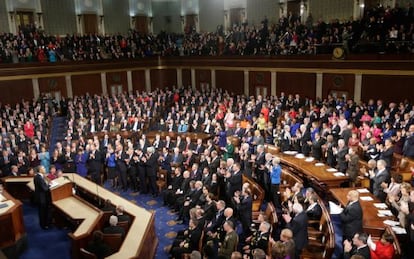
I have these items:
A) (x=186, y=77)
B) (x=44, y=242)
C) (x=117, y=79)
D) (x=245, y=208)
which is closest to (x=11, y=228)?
(x=44, y=242)

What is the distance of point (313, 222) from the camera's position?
7238 millimetres

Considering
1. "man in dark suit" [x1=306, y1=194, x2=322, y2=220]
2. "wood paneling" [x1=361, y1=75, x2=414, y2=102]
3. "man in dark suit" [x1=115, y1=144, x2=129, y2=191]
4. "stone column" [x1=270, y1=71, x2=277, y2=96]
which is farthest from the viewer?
"stone column" [x1=270, y1=71, x2=277, y2=96]

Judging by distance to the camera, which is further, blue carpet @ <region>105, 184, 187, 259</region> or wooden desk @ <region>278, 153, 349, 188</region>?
wooden desk @ <region>278, 153, 349, 188</region>

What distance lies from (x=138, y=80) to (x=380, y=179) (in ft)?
62.6

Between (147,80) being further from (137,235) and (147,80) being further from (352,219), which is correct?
(352,219)

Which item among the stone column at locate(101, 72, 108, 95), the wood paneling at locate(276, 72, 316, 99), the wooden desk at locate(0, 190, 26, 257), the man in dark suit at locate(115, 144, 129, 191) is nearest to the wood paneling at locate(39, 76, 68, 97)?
the stone column at locate(101, 72, 108, 95)

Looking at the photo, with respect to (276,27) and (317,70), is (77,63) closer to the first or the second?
(276,27)

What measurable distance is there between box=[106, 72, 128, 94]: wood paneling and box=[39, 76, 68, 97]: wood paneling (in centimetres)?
277

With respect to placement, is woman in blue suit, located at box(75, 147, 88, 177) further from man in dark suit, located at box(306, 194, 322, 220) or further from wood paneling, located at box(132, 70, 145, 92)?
wood paneling, located at box(132, 70, 145, 92)

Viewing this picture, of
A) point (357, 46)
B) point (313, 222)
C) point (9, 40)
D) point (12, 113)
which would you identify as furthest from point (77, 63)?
point (313, 222)

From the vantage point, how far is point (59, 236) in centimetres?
902

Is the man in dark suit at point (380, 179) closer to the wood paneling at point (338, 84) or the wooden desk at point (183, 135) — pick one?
the wooden desk at point (183, 135)

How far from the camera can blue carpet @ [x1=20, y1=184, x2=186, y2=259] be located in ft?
26.8

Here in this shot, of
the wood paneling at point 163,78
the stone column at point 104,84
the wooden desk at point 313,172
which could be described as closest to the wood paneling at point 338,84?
the wooden desk at point 313,172
